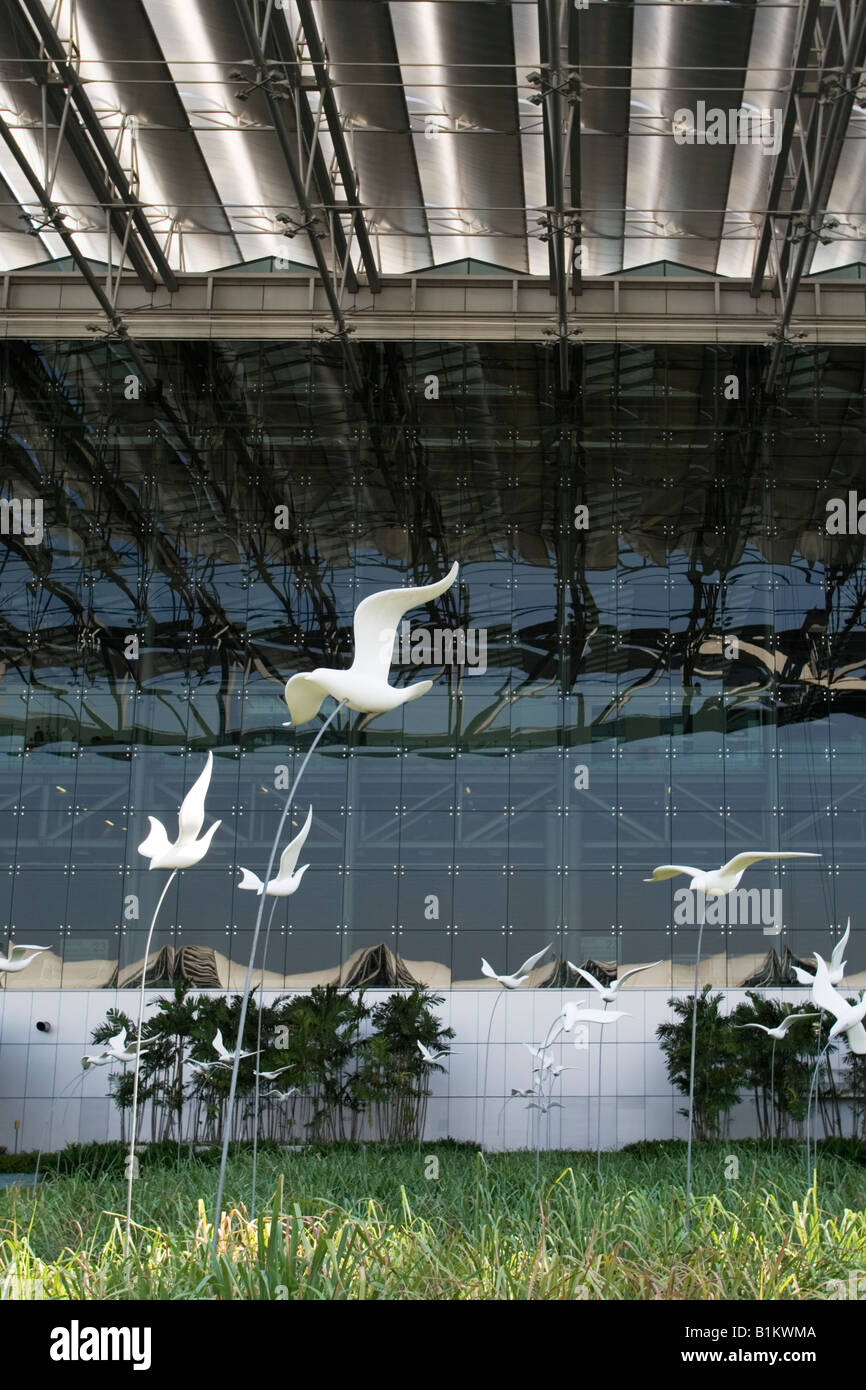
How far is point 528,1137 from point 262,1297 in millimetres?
12621

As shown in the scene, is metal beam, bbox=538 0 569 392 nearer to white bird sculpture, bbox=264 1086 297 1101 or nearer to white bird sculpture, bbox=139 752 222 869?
white bird sculpture, bbox=139 752 222 869

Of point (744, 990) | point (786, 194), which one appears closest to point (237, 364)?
point (786, 194)

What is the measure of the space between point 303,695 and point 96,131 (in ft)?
37.4

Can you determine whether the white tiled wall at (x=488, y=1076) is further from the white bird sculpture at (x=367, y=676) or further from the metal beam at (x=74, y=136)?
the white bird sculpture at (x=367, y=676)

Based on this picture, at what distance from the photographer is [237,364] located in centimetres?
1938

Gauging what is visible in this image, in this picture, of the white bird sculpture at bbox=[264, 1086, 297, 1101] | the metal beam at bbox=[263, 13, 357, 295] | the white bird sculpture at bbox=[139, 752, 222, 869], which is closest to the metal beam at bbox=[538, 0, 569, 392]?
the metal beam at bbox=[263, 13, 357, 295]

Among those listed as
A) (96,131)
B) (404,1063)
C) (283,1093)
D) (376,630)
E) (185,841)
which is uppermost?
(96,131)

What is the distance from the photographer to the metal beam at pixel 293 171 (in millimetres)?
12562

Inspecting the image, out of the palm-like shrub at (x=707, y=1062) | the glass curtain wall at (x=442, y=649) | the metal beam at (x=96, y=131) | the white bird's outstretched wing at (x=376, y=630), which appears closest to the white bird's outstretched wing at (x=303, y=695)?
the white bird's outstretched wing at (x=376, y=630)

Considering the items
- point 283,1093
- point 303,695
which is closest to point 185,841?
point 303,695

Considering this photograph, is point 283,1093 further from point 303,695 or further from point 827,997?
point 303,695

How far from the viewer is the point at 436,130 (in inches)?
589

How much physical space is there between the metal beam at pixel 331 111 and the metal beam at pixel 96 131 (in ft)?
7.56

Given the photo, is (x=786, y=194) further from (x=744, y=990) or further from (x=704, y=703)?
(x=744, y=990)
